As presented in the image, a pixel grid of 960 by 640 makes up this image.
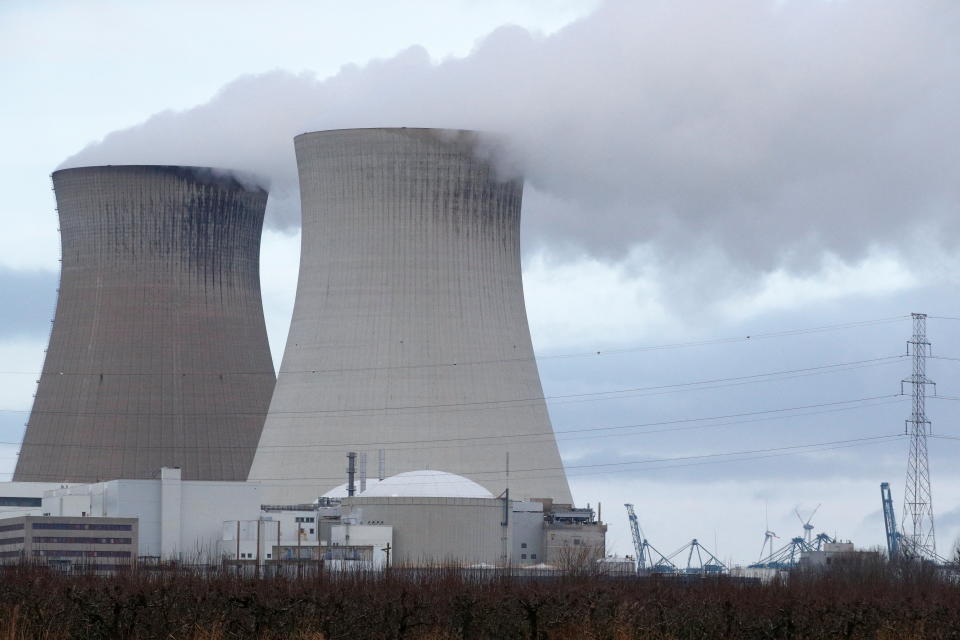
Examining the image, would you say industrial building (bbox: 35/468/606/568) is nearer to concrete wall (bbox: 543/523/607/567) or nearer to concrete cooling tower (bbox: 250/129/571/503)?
concrete wall (bbox: 543/523/607/567)

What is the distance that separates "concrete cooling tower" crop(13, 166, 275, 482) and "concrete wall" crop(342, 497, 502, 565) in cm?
603

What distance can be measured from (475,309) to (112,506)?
835 centimetres

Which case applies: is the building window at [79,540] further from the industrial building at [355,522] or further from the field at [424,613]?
the field at [424,613]

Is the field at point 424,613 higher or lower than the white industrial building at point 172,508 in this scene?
lower

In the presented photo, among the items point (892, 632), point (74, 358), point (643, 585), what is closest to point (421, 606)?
point (892, 632)

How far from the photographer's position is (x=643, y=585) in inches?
937

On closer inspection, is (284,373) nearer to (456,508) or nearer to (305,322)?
(305,322)

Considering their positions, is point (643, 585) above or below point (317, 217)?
below

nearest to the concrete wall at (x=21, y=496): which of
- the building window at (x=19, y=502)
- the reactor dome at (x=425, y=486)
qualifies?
the building window at (x=19, y=502)

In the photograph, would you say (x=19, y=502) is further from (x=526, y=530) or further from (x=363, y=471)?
Result: (x=526, y=530)

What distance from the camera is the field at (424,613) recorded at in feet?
54.9

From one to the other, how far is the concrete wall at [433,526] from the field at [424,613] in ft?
44.3

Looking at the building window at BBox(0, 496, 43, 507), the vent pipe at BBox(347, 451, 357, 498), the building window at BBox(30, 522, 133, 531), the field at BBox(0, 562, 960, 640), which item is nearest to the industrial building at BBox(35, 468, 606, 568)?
the vent pipe at BBox(347, 451, 357, 498)

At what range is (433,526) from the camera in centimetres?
3388
